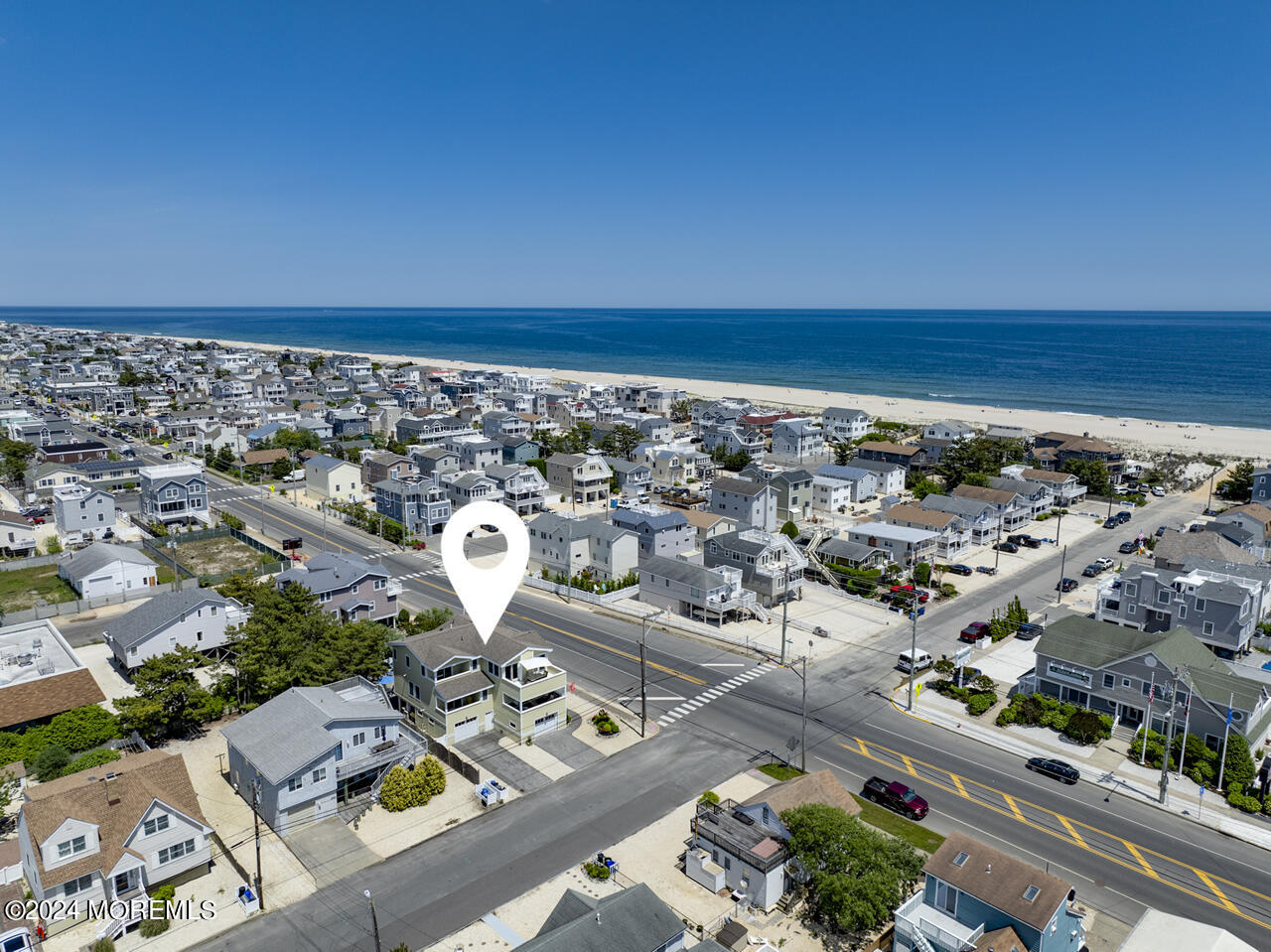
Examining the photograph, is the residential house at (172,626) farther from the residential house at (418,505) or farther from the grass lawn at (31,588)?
the residential house at (418,505)

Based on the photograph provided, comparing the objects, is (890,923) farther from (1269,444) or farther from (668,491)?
(1269,444)

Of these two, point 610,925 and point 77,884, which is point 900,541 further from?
point 77,884

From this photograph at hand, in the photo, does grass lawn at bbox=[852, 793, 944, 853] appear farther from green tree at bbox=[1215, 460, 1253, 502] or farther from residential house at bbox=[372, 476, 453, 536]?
Answer: green tree at bbox=[1215, 460, 1253, 502]

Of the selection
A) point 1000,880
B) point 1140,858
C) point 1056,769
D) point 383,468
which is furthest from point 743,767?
point 383,468

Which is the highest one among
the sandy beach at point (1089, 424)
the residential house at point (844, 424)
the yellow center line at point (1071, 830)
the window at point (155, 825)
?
the residential house at point (844, 424)

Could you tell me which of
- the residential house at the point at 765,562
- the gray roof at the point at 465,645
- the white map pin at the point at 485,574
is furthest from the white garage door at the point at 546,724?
the residential house at the point at 765,562

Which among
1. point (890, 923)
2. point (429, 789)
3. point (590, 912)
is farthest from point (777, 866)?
point (429, 789)

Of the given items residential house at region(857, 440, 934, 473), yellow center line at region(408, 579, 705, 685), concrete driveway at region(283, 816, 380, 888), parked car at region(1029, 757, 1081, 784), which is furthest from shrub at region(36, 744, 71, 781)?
residential house at region(857, 440, 934, 473)
